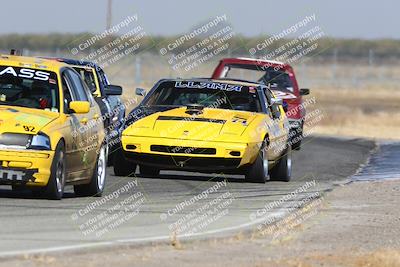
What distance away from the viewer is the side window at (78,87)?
13.9 metres

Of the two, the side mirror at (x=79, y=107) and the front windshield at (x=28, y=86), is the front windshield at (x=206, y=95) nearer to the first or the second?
the front windshield at (x=28, y=86)

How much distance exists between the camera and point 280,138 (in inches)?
714

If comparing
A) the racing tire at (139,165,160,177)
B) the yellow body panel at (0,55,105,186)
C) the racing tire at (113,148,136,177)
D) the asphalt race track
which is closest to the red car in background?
the asphalt race track

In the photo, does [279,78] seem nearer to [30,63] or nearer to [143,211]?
[30,63]

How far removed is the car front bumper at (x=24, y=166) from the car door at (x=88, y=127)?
3.76ft

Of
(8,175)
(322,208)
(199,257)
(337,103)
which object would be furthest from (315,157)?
(337,103)

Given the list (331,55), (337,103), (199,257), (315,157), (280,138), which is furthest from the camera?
(331,55)

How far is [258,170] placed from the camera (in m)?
16.8

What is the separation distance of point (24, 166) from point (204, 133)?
15.3ft

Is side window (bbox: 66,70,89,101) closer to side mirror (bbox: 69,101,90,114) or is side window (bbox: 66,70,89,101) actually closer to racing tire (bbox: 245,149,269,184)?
side mirror (bbox: 69,101,90,114)

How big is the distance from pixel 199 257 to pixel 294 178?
9.84 m

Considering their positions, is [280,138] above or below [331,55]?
above

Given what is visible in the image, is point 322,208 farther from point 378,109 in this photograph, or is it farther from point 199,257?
point 378,109

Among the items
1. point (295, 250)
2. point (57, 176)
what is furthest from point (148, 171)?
point (295, 250)
